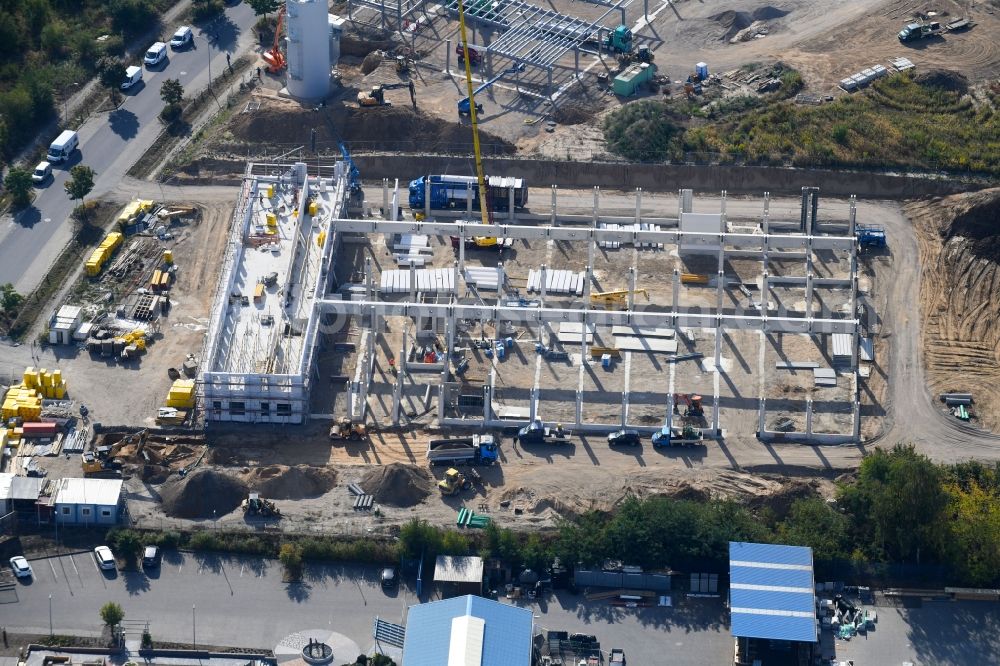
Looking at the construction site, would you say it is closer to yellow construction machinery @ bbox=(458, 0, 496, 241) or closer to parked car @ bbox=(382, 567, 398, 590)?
yellow construction machinery @ bbox=(458, 0, 496, 241)

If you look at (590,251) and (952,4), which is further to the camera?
(952,4)

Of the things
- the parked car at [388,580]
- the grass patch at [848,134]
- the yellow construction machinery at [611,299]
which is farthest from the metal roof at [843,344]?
the parked car at [388,580]

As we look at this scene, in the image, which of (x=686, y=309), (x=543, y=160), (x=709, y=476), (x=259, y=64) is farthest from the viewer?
(x=259, y=64)

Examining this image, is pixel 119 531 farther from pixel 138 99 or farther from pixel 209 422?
pixel 138 99

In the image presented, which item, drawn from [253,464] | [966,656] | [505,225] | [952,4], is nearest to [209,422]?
[253,464]

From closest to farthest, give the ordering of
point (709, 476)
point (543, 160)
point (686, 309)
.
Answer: point (709, 476), point (686, 309), point (543, 160)

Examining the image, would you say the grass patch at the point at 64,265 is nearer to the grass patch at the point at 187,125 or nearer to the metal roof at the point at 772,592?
the grass patch at the point at 187,125

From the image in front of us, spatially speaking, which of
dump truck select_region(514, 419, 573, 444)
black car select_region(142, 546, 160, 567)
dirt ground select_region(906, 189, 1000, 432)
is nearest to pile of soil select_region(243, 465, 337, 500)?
black car select_region(142, 546, 160, 567)
